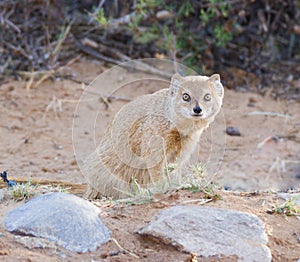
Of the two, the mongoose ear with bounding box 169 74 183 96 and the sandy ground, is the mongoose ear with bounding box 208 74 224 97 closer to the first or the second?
the mongoose ear with bounding box 169 74 183 96

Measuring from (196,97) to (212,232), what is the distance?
125 cm

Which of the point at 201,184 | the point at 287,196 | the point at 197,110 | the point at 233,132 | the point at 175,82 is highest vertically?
the point at 175,82

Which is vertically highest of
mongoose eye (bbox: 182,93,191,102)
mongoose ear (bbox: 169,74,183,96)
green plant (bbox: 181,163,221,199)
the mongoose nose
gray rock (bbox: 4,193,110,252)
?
mongoose ear (bbox: 169,74,183,96)

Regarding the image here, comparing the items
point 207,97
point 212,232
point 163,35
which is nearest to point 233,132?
point 163,35

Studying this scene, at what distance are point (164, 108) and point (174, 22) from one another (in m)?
3.28

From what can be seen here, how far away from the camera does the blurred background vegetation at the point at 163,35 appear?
278 inches

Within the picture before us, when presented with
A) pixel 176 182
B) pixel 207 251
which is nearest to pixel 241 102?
pixel 176 182

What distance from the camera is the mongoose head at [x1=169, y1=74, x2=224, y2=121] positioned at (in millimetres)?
3998

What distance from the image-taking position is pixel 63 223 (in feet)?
9.77

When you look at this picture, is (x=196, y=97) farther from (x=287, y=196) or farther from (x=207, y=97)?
(x=287, y=196)

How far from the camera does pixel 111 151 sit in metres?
4.44

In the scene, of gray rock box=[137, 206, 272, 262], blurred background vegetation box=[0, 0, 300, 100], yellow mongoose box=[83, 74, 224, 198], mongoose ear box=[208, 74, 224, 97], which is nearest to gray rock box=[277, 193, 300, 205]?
gray rock box=[137, 206, 272, 262]

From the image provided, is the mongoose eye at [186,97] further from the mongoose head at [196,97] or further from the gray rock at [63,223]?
the gray rock at [63,223]

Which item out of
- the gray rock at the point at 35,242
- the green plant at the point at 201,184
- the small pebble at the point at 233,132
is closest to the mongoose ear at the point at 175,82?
the green plant at the point at 201,184
